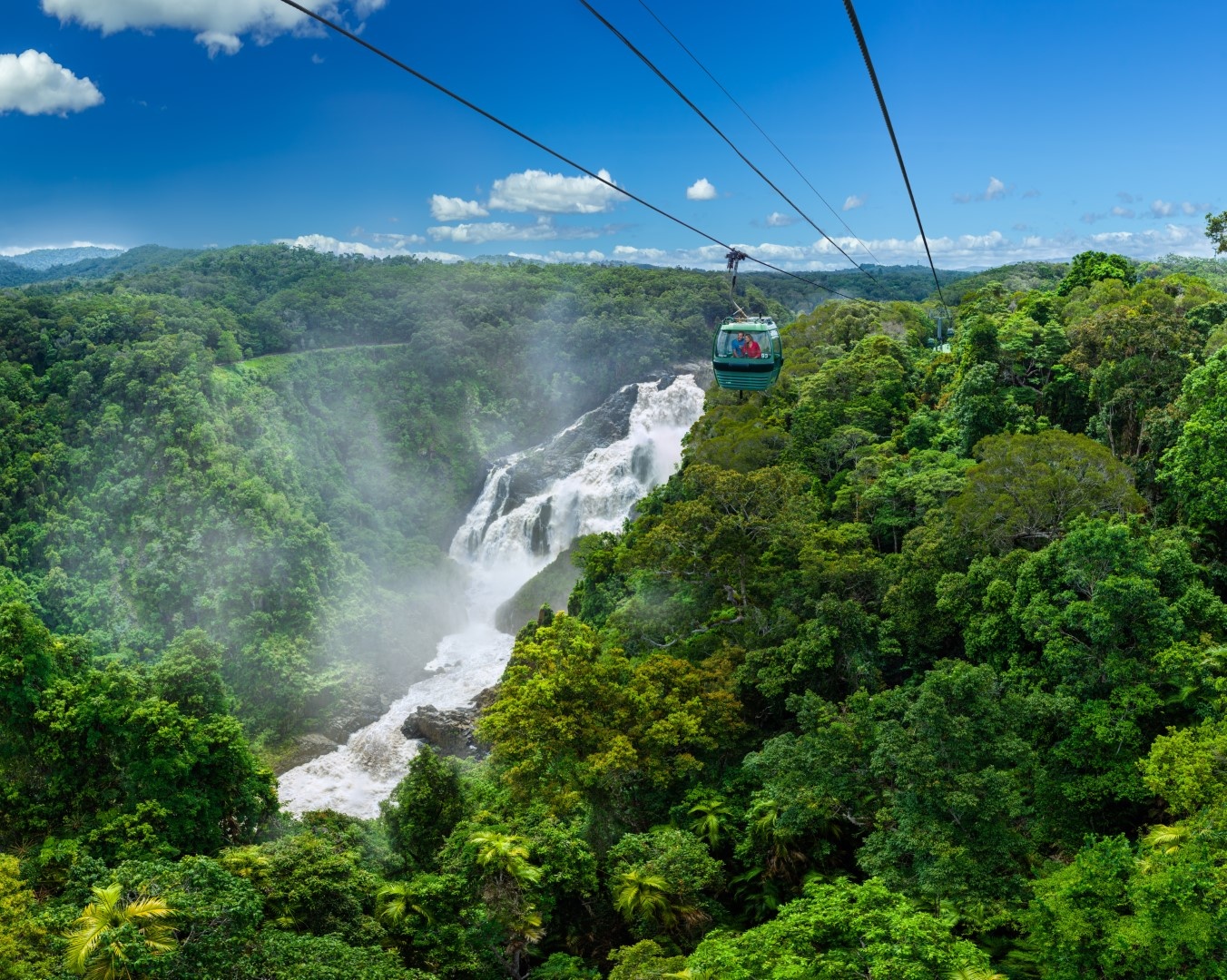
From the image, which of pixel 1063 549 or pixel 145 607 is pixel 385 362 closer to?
pixel 145 607

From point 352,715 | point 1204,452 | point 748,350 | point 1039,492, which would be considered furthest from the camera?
point 352,715

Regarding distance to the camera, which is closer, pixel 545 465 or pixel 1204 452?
pixel 1204 452

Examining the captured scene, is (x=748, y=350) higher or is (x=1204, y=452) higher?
(x=748, y=350)

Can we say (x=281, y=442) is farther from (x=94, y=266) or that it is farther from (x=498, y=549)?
(x=94, y=266)

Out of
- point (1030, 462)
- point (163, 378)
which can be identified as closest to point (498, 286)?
point (163, 378)

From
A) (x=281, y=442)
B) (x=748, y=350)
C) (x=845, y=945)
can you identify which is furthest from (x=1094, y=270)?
(x=281, y=442)

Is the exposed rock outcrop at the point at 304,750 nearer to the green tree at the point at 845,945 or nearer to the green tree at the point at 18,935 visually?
the green tree at the point at 18,935
